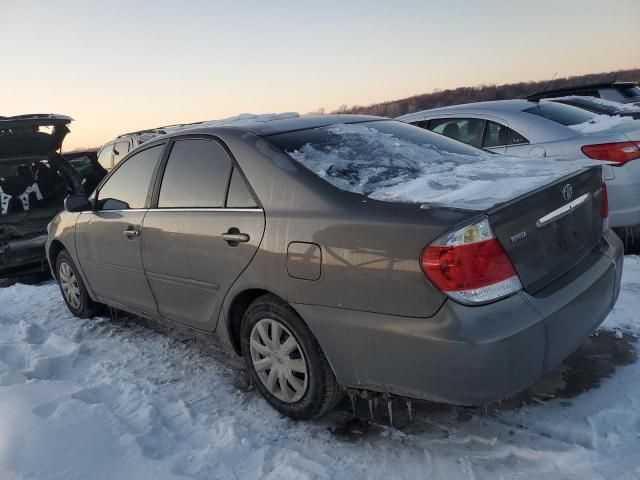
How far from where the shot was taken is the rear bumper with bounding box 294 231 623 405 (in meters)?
2.18

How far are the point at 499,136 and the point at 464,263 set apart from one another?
392 centimetres

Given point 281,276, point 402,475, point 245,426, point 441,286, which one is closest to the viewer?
point 441,286

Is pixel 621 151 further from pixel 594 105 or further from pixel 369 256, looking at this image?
pixel 369 256

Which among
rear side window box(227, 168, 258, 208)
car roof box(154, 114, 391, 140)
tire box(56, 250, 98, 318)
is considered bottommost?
tire box(56, 250, 98, 318)

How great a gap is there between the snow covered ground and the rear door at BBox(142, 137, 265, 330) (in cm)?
52

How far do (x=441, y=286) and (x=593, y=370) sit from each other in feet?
5.01

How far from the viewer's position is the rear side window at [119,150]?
11227 mm

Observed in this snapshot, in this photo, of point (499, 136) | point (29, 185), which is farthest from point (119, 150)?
point (499, 136)

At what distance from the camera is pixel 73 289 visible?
4.96 meters

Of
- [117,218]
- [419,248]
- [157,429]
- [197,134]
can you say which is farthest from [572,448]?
[117,218]

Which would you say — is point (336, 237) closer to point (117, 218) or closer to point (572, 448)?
point (572, 448)

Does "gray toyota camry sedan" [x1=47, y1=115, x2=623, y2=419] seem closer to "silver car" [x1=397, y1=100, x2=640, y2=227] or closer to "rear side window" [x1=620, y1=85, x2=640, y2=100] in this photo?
"silver car" [x1=397, y1=100, x2=640, y2=227]

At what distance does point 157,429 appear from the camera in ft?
9.54

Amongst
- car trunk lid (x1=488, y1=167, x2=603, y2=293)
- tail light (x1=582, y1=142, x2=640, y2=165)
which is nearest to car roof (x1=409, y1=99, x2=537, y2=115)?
tail light (x1=582, y1=142, x2=640, y2=165)
